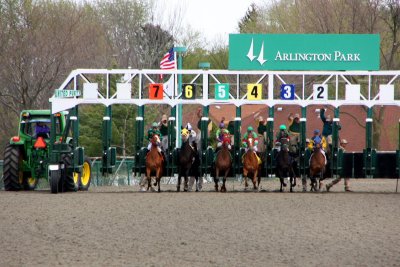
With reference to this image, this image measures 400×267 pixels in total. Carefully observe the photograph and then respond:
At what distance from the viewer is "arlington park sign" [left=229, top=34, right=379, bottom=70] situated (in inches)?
1373

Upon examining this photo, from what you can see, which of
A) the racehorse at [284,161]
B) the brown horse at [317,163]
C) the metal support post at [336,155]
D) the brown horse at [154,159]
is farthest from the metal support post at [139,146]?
the metal support post at [336,155]

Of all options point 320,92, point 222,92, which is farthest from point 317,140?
point 222,92

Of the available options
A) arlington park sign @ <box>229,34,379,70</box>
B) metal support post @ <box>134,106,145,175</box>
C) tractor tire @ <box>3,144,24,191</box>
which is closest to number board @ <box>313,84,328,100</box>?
arlington park sign @ <box>229,34,379,70</box>

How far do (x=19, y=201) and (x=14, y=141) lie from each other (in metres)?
4.92

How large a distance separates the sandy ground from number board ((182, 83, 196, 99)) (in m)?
4.23

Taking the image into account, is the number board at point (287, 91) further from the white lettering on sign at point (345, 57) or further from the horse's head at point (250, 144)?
the horse's head at point (250, 144)

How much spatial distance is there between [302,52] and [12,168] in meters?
8.65

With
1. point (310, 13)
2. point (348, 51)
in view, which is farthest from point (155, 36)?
point (348, 51)

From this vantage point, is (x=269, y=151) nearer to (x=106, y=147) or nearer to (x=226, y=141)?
(x=226, y=141)

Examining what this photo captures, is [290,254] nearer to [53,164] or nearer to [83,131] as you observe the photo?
[53,164]

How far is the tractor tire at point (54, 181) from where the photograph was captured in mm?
32344

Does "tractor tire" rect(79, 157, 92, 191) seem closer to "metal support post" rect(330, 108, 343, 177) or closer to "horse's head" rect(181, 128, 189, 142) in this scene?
"horse's head" rect(181, 128, 189, 142)

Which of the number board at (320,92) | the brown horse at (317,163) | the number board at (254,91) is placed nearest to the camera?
the brown horse at (317,163)

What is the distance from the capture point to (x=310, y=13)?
61625 millimetres
